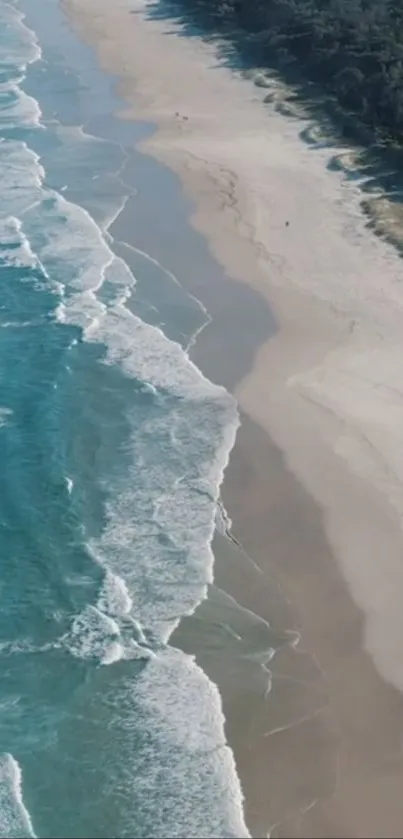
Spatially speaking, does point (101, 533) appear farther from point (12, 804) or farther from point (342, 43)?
point (342, 43)

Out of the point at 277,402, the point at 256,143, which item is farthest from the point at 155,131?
the point at 277,402

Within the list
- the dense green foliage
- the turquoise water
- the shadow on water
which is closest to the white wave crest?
the turquoise water

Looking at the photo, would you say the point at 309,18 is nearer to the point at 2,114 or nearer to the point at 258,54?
the point at 258,54

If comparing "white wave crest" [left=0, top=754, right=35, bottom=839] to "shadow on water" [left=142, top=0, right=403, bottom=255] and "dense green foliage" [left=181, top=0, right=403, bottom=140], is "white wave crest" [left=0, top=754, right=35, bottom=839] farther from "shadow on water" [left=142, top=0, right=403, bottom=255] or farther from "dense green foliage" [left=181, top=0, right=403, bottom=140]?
"dense green foliage" [left=181, top=0, right=403, bottom=140]

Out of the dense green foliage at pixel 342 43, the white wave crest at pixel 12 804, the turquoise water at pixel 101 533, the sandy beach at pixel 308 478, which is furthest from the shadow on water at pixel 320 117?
the white wave crest at pixel 12 804

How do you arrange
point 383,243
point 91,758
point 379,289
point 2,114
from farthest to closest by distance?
point 2,114 < point 383,243 < point 379,289 < point 91,758

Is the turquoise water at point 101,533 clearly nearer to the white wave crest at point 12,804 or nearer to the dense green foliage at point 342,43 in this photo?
the white wave crest at point 12,804
